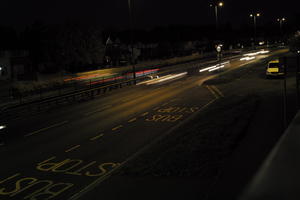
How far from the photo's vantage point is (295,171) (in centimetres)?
213

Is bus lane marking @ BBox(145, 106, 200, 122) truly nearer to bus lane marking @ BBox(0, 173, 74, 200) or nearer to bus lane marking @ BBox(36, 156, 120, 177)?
bus lane marking @ BBox(36, 156, 120, 177)

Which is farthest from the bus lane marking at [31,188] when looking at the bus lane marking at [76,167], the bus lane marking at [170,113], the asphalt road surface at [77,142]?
the bus lane marking at [170,113]

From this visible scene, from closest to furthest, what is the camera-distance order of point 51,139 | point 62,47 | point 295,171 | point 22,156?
point 295,171
point 22,156
point 51,139
point 62,47

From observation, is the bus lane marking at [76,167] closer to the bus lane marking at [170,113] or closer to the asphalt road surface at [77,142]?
the asphalt road surface at [77,142]

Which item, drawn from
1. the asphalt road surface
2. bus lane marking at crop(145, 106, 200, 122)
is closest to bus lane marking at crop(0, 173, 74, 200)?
the asphalt road surface

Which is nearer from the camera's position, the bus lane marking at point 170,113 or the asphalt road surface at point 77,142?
the asphalt road surface at point 77,142

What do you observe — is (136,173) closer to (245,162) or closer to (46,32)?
(245,162)

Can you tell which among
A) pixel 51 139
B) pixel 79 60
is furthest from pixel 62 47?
pixel 51 139

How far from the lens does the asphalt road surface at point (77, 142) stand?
10203 mm

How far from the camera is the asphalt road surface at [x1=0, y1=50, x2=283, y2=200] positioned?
33.5 ft

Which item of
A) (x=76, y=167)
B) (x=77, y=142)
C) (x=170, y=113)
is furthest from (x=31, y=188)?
(x=170, y=113)

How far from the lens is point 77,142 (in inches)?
604

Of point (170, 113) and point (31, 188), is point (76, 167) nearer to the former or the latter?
point (31, 188)

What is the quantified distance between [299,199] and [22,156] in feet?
42.9
